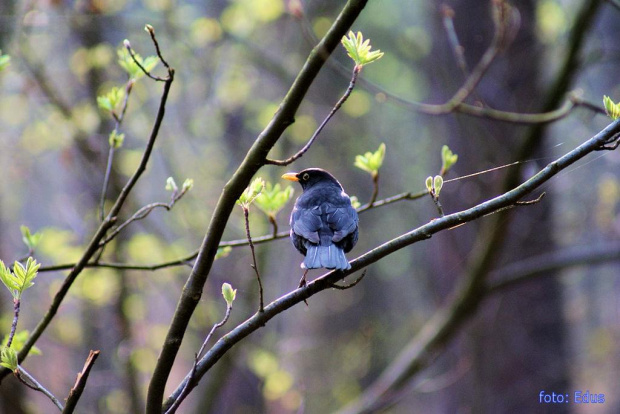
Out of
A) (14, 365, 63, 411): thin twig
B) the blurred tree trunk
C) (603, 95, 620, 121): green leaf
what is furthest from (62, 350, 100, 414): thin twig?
the blurred tree trunk

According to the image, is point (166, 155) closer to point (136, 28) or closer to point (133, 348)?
point (136, 28)

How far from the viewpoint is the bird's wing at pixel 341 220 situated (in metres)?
2.63


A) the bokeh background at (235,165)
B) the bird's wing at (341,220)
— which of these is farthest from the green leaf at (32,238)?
the bokeh background at (235,165)

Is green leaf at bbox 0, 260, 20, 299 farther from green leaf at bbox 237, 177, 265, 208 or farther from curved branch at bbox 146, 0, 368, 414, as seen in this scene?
green leaf at bbox 237, 177, 265, 208

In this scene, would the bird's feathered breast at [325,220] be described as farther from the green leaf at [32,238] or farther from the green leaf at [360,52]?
the green leaf at [32,238]

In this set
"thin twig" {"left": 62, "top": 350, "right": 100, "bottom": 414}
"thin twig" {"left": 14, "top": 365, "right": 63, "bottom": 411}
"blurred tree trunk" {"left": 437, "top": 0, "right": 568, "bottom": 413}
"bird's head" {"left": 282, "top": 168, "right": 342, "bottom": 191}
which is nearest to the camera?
"thin twig" {"left": 62, "top": 350, "right": 100, "bottom": 414}

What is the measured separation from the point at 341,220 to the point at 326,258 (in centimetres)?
44

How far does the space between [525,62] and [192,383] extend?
468 cm

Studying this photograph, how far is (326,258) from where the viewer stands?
2.32 m

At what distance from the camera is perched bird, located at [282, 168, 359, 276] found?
2.39 meters

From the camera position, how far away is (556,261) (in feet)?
15.6

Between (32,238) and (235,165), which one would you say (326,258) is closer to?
(32,238)

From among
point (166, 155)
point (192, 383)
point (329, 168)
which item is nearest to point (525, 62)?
point (166, 155)

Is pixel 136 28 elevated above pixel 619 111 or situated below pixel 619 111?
above
